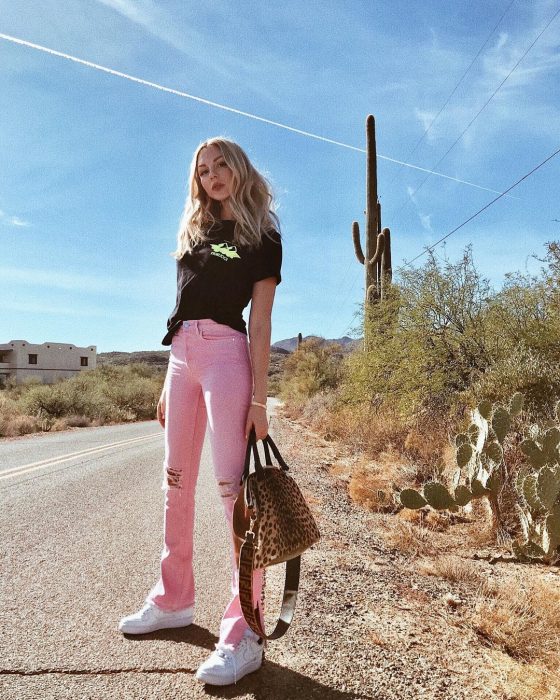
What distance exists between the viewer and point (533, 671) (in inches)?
96.2

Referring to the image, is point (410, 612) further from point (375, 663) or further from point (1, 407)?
point (1, 407)

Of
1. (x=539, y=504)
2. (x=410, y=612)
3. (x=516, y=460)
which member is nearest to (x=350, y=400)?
(x=516, y=460)

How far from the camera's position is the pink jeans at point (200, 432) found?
2508 millimetres

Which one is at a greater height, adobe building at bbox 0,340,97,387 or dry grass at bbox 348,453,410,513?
adobe building at bbox 0,340,97,387

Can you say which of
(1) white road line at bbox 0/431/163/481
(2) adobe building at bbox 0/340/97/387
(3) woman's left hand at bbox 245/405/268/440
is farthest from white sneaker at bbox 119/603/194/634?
(2) adobe building at bbox 0/340/97/387

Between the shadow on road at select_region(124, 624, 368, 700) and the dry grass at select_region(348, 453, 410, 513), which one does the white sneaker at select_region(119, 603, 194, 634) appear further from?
the dry grass at select_region(348, 453, 410, 513)

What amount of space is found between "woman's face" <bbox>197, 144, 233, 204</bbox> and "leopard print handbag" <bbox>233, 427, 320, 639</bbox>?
124cm

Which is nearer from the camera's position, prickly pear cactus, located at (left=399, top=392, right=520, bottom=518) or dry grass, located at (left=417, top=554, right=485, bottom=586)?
dry grass, located at (left=417, top=554, right=485, bottom=586)

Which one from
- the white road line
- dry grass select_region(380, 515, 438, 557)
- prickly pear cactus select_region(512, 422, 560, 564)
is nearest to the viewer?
prickly pear cactus select_region(512, 422, 560, 564)

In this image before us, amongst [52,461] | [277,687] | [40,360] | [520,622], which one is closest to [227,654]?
[277,687]

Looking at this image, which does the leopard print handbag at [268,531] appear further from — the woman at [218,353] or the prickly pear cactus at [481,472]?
the prickly pear cactus at [481,472]

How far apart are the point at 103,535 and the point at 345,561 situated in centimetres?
192

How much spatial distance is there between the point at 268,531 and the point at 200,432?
72 cm

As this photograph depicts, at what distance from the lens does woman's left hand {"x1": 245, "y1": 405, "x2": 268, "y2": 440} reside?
248 cm
